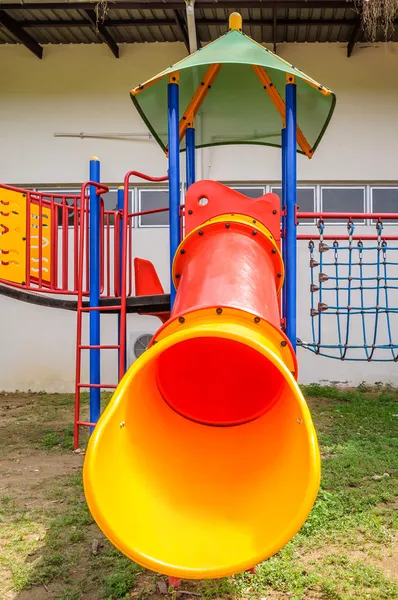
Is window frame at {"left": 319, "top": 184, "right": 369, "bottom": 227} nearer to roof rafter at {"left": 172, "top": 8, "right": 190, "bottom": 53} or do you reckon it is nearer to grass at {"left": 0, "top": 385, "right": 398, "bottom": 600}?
roof rafter at {"left": 172, "top": 8, "right": 190, "bottom": 53}

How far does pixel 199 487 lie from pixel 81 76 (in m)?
7.09

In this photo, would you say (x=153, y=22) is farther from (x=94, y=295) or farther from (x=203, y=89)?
(x=94, y=295)

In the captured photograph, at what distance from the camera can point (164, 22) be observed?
6.80 m

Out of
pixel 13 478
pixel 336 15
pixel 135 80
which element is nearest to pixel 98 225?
pixel 13 478

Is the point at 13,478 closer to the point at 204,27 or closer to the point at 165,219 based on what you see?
the point at 165,219

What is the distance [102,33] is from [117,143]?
1.44 m

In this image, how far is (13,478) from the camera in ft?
12.1

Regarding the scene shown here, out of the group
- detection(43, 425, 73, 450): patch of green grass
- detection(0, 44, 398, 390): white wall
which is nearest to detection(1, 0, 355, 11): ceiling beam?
detection(0, 44, 398, 390): white wall

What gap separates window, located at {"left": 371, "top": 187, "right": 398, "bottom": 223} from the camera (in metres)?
7.27

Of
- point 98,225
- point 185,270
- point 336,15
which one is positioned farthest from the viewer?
point 336,15

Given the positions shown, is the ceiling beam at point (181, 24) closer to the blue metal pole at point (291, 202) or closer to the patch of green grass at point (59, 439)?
the blue metal pole at point (291, 202)

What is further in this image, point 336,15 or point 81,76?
point 81,76

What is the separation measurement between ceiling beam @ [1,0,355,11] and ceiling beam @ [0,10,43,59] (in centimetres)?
34

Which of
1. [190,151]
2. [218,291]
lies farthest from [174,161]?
[218,291]
